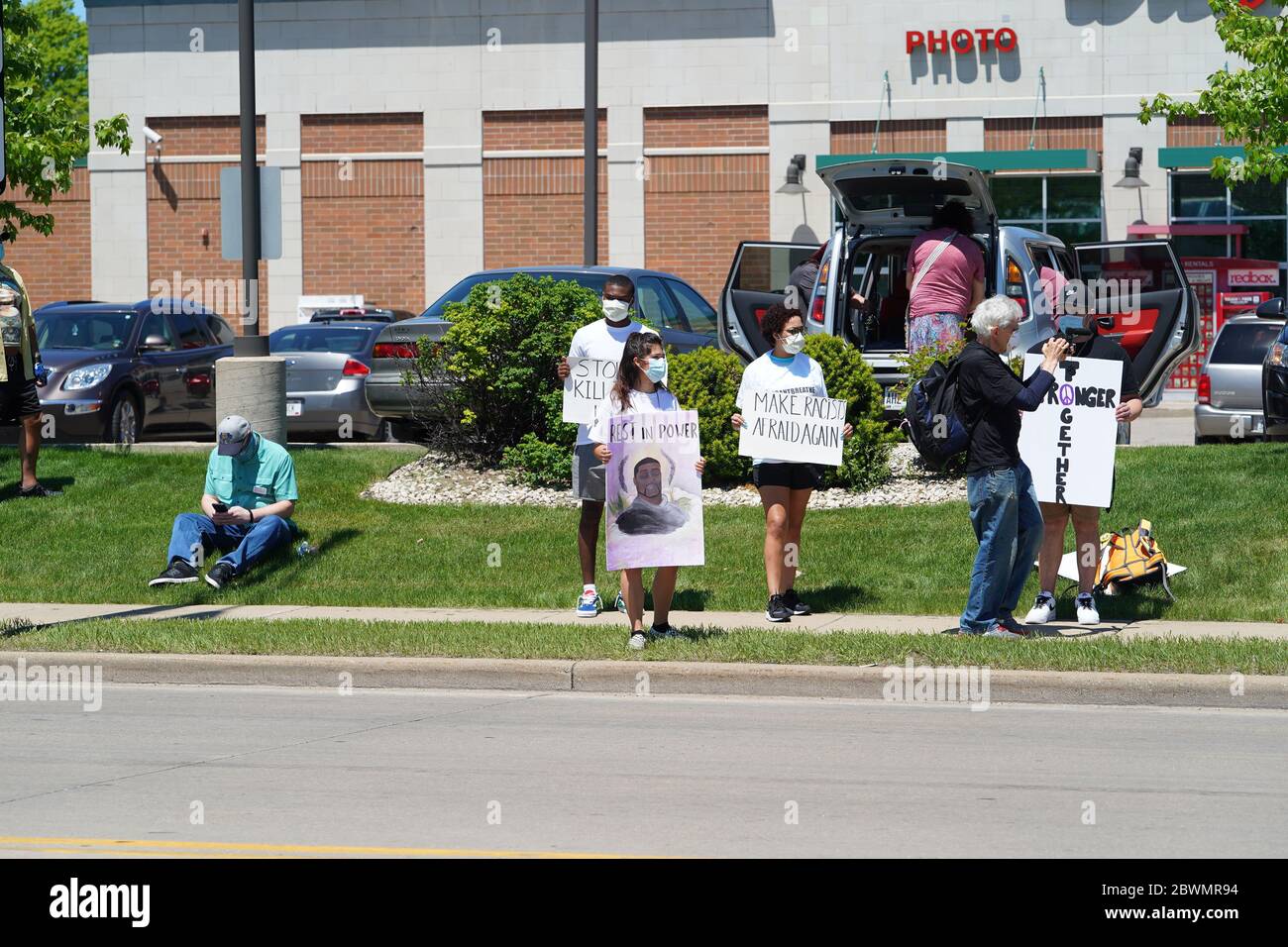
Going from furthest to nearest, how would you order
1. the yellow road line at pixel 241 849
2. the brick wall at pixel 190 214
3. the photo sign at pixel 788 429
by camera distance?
the brick wall at pixel 190 214 < the photo sign at pixel 788 429 < the yellow road line at pixel 241 849

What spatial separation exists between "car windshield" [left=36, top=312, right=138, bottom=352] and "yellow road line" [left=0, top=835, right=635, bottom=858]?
13157 mm

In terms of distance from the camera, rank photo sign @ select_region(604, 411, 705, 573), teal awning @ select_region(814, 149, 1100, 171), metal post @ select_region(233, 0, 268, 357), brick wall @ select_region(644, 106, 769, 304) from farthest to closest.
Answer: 1. brick wall @ select_region(644, 106, 769, 304)
2. teal awning @ select_region(814, 149, 1100, 171)
3. metal post @ select_region(233, 0, 268, 357)
4. photo sign @ select_region(604, 411, 705, 573)

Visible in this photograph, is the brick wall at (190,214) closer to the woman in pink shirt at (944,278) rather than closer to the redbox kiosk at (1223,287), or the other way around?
the redbox kiosk at (1223,287)

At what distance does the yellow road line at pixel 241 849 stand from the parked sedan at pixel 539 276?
9.79 m

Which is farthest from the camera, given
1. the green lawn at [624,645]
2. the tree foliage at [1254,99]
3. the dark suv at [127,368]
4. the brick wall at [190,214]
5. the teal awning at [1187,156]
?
the brick wall at [190,214]

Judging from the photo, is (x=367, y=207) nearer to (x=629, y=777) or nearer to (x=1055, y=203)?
(x=1055, y=203)

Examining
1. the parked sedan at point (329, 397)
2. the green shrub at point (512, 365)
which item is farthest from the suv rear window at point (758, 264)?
the parked sedan at point (329, 397)

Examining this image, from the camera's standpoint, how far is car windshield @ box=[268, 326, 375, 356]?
67.9ft

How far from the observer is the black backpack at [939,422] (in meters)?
9.84

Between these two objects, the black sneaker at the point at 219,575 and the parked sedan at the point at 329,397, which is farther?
the parked sedan at the point at 329,397

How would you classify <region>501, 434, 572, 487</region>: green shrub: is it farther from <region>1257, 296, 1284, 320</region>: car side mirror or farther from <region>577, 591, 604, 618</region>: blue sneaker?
<region>1257, 296, 1284, 320</region>: car side mirror

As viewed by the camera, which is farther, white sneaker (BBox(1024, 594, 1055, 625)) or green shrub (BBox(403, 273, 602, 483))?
green shrub (BBox(403, 273, 602, 483))

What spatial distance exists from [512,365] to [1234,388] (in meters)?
8.35

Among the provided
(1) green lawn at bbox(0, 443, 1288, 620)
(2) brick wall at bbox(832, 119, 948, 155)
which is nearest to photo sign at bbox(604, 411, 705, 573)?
(1) green lawn at bbox(0, 443, 1288, 620)
